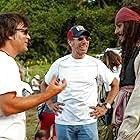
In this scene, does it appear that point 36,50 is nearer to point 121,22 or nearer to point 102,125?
point 102,125

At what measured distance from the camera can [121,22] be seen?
12.8 ft

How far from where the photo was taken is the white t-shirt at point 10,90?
3697 mm

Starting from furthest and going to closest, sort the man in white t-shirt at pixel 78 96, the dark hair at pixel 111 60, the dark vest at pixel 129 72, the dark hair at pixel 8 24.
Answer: the dark hair at pixel 111 60, the man in white t-shirt at pixel 78 96, the dark hair at pixel 8 24, the dark vest at pixel 129 72

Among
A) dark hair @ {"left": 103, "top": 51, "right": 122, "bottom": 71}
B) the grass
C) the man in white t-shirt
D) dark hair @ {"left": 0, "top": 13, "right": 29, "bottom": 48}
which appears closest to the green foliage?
the grass

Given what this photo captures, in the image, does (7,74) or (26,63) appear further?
(26,63)

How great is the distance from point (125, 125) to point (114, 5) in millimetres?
24052

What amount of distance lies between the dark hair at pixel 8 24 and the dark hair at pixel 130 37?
2.54 feet

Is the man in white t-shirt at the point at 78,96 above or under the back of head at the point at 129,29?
under

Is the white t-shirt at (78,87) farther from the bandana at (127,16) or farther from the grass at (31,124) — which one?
the grass at (31,124)

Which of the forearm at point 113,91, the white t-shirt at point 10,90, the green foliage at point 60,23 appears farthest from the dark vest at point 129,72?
the green foliage at point 60,23

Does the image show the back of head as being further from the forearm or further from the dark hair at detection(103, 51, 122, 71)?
the dark hair at detection(103, 51, 122, 71)

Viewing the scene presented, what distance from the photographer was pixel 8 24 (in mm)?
3963

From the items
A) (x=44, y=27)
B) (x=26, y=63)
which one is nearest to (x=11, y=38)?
(x=26, y=63)

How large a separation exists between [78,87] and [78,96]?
0.09 meters
